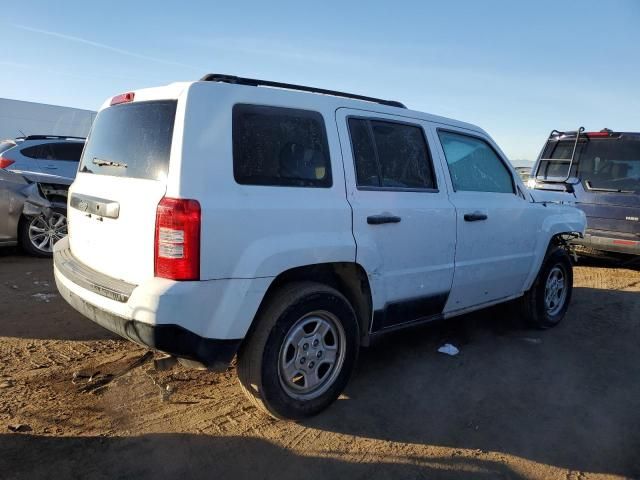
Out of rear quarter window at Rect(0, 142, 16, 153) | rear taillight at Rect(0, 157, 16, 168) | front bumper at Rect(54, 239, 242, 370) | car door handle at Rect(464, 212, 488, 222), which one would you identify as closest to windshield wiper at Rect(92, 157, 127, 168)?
front bumper at Rect(54, 239, 242, 370)

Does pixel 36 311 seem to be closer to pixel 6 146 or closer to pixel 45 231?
pixel 45 231

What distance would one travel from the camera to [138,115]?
3125mm

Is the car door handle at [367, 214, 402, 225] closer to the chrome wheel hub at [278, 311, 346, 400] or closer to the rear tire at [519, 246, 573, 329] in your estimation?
the chrome wheel hub at [278, 311, 346, 400]

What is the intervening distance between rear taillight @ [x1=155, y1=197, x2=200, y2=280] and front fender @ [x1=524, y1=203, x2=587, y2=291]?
141 inches

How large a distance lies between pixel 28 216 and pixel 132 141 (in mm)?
4905

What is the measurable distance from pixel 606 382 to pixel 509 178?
1.94 metres

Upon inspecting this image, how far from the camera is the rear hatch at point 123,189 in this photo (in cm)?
275

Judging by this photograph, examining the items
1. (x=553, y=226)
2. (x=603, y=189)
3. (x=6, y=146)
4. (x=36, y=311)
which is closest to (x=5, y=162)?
(x=6, y=146)

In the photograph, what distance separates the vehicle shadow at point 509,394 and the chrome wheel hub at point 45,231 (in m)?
5.21

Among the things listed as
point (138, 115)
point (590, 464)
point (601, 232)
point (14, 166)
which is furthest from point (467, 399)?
point (14, 166)

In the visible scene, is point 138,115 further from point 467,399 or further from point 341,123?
point 467,399

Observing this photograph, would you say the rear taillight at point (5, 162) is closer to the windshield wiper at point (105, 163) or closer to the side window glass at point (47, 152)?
the side window glass at point (47, 152)

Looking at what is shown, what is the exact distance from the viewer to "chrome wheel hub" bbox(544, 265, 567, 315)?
531cm

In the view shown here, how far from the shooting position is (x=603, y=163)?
7.95m
